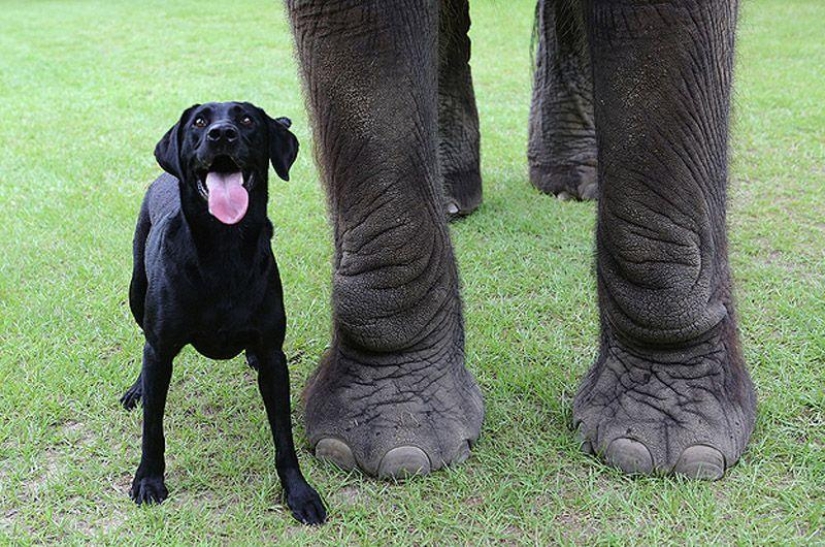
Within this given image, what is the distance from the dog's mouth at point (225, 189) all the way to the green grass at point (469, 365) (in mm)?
536

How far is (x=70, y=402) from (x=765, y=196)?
7.96 feet

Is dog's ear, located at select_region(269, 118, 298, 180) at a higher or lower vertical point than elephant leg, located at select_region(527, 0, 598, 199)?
higher

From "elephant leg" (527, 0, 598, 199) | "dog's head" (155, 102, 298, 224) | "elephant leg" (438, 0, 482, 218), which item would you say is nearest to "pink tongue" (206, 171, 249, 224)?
"dog's head" (155, 102, 298, 224)

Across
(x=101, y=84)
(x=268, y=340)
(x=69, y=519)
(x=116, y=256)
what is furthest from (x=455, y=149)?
(x=101, y=84)

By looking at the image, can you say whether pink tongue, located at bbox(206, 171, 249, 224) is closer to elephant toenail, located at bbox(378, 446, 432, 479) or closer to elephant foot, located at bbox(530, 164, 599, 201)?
elephant toenail, located at bbox(378, 446, 432, 479)

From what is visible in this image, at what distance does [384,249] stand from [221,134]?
43cm

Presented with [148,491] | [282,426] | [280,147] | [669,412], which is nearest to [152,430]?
[148,491]

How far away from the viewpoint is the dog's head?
1.48 meters

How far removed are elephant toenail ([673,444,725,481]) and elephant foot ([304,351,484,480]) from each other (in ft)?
1.27

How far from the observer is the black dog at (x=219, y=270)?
60.1 inches

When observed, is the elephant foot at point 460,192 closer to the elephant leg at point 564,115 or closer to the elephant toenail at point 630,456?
the elephant leg at point 564,115

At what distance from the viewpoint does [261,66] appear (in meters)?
6.97

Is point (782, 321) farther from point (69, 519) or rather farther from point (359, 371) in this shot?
point (69, 519)

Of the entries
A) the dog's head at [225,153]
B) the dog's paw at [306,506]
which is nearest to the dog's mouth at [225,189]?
the dog's head at [225,153]
